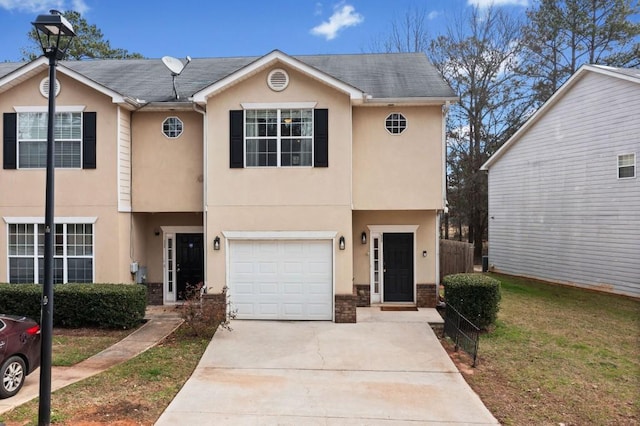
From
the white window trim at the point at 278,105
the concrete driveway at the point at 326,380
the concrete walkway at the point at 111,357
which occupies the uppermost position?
the white window trim at the point at 278,105

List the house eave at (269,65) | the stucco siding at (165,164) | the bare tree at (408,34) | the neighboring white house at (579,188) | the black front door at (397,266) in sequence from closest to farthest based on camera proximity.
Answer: the house eave at (269,65), the stucco siding at (165,164), the black front door at (397,266), the neighboring white house at (579,188), the bare tree at (408,34)

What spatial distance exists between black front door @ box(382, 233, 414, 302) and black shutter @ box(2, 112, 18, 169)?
10.5 metres

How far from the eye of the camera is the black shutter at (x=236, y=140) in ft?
35.6

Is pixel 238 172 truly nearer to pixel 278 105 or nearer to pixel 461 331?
pixel 278 105

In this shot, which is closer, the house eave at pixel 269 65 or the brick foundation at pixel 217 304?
the brick foundation at pixel 217 304

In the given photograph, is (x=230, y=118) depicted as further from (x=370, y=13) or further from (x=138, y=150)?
(x=370, y=13)

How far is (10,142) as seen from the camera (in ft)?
36.4

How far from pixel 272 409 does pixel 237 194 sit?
612 centimetres

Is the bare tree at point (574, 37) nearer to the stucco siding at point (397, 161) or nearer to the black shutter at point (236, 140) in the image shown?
the stucco siding at point (397, 161)

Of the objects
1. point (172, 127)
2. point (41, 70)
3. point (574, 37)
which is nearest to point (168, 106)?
point (172, 127)

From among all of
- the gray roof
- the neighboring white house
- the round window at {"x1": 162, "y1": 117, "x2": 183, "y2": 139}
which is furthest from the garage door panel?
the neighboring white house

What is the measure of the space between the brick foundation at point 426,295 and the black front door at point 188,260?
21.8ft

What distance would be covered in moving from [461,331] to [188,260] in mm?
8211

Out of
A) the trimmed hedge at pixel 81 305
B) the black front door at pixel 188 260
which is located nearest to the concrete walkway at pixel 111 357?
the trimmed hedge at pixel 81 305
